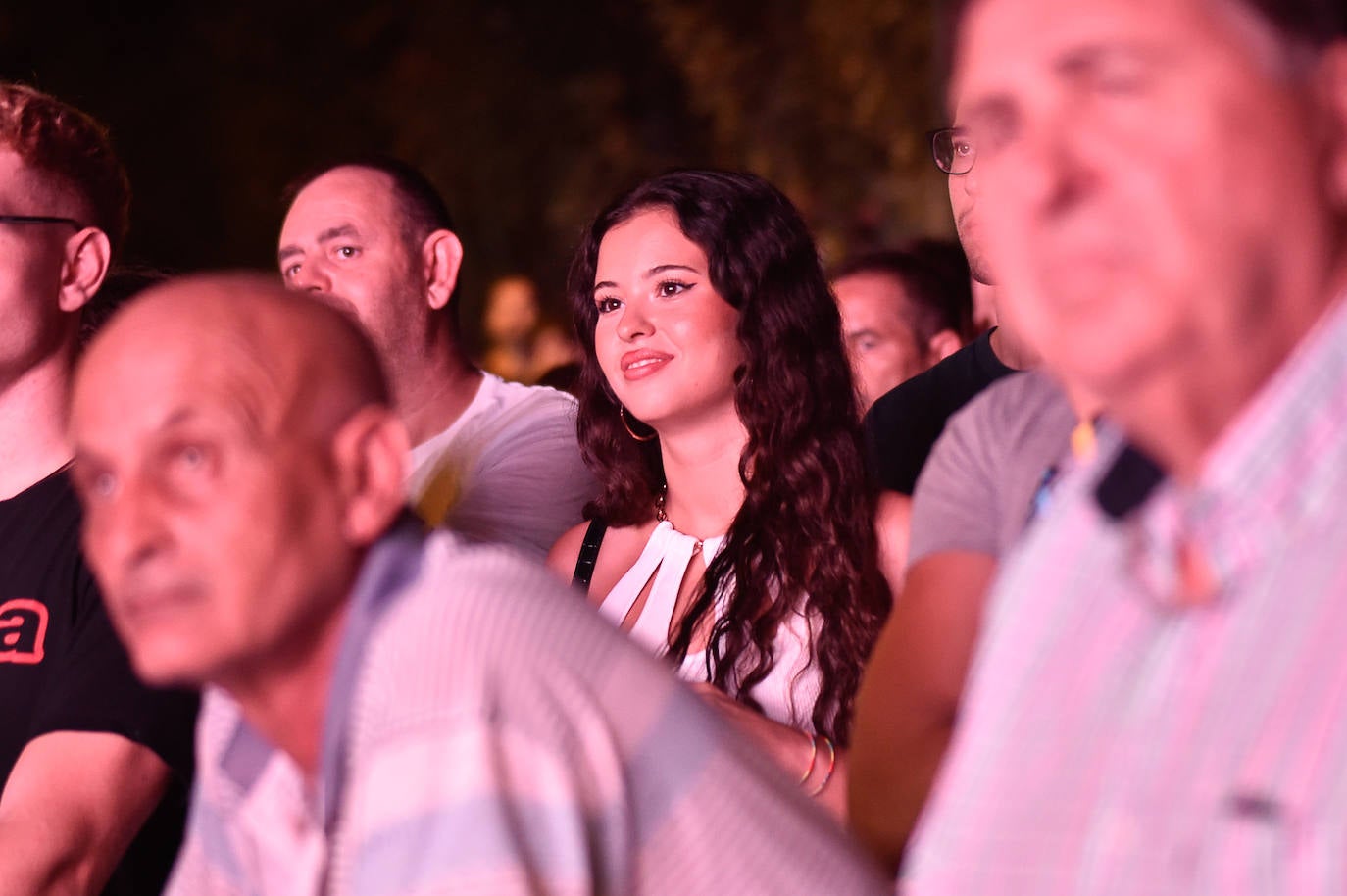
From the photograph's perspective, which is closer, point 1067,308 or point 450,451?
point 1067,308

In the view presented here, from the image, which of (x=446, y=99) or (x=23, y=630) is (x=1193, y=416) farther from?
(x=446, y=99)

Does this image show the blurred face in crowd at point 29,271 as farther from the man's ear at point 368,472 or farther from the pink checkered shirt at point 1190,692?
the pink checkered shirt at point 1190,692

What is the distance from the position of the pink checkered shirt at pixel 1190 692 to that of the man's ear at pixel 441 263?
8.93ft

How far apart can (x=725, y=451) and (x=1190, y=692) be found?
1886 millimetres

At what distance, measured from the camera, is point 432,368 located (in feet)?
11.3

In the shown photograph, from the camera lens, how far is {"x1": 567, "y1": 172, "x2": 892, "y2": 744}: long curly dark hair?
7.94ft

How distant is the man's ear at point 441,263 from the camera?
359 cm

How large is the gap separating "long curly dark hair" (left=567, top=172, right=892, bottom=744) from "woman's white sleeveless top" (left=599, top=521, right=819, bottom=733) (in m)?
0.02

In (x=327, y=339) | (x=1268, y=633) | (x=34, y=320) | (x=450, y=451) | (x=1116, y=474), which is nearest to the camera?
(x=1268, y=633)

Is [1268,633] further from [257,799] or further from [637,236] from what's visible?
[637,236]

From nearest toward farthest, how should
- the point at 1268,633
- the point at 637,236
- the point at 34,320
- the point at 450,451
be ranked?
the point at 1268,633 < the point at 34,320 < the point at 637,236 < the point at 450,451

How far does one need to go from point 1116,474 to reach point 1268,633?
0.17m

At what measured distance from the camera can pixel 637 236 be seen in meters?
2.85

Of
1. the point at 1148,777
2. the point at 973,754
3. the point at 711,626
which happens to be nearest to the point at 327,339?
the point at 973,754
